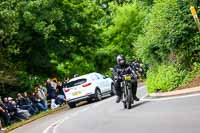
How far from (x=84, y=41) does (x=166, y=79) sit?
2274cm

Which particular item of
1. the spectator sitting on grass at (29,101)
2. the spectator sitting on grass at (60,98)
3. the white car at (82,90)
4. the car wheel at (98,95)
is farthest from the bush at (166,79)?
the spectator sitting on grass at (60,98)

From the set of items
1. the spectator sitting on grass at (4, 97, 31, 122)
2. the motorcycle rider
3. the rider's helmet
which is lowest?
the spectator sitting on grass at (4, 97, 31, 122)

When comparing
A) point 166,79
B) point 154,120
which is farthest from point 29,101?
point 154,120

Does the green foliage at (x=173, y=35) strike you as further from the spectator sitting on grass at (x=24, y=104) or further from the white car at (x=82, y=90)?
the white car at (x=82, y=90)

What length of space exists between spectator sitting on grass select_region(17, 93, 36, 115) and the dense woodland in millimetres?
4366

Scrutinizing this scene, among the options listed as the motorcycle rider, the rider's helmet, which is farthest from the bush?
the rider's helmet

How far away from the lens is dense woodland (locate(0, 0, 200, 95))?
71.9ft

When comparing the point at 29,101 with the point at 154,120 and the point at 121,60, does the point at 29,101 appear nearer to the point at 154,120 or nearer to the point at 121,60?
the point at 121,60

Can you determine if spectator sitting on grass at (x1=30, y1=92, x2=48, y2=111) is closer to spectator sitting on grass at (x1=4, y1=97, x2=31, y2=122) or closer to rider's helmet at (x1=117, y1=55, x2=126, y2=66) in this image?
spectator sitting on grass at (x1=4, y1=97, x2=31, y2=122)

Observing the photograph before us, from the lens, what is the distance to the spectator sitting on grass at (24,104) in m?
28.6

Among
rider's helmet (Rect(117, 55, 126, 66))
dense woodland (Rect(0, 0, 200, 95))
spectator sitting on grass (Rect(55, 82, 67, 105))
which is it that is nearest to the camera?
rider's helmet (Rect(117, 55, 126, 66))

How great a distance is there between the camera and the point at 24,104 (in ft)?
95.4

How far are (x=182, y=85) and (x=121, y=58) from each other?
2572 millimetres

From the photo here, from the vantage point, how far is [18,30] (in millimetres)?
37438
